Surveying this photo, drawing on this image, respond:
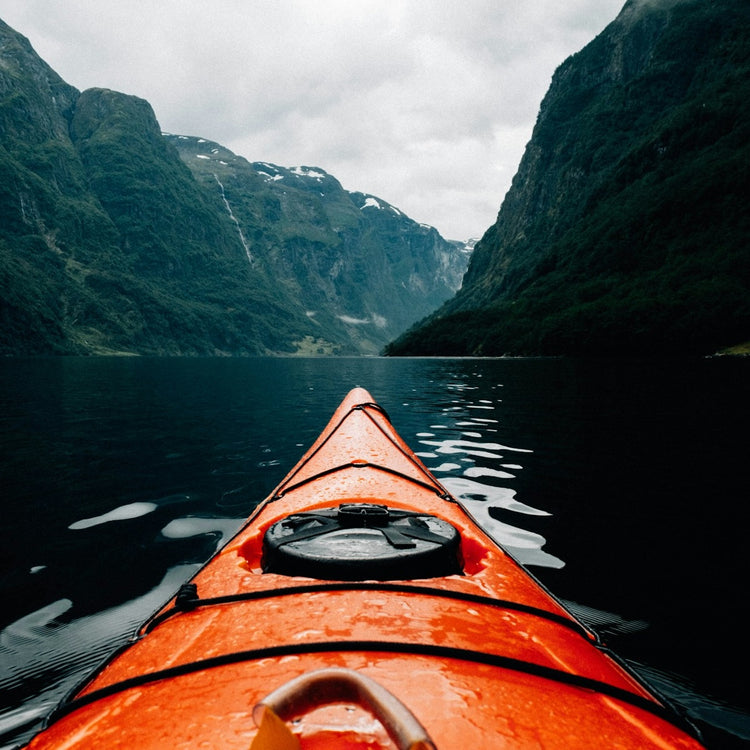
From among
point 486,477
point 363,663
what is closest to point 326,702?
point 363,663

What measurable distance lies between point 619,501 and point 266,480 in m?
5.66

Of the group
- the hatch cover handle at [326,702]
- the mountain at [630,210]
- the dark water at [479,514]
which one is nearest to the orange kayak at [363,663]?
the hatch cover handle at [326,702]

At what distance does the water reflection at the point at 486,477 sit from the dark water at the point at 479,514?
4cm

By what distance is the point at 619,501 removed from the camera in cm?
638

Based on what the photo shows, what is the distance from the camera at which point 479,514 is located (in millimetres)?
5918

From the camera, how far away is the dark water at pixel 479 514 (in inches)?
122

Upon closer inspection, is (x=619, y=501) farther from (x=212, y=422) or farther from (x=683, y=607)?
(x=212, y=422)

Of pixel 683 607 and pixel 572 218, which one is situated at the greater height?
pixel 572 218

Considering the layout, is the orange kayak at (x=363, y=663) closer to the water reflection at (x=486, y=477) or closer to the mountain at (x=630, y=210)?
the water reflection at (x=486, y=477)

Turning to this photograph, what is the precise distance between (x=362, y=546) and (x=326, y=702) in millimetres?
1316

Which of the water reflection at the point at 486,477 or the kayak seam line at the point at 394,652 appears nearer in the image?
the kayak seam line at the point at 394,652

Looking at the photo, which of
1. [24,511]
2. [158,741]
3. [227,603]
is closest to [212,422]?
[24,511]

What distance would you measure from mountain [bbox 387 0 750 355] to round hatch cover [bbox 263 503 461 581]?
233ft

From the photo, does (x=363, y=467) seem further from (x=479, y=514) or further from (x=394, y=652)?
(x=394, y=652)
